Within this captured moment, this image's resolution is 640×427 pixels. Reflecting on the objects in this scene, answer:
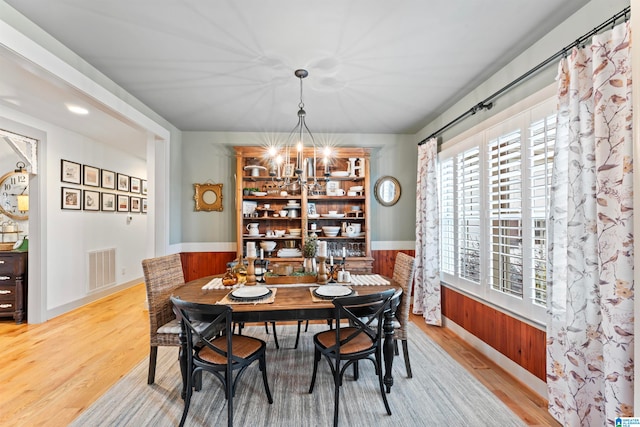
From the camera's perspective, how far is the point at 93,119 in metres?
3.80

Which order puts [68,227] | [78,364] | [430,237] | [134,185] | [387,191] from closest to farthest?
[78,364], [430,237], [68,227], [387,191], [134,185]

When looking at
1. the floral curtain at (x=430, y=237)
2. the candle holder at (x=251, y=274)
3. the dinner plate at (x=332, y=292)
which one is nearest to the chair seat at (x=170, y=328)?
the candle holder at (x=251, y=274)

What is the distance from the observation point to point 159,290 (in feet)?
7.79

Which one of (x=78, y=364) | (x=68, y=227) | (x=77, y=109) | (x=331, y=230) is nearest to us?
(x=78, y=364)

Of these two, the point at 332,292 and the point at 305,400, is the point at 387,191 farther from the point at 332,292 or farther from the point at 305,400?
the point at 305,400

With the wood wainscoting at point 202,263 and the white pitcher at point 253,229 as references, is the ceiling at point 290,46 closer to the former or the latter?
the white pitcher at point 253,229

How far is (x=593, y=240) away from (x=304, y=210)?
321 cm

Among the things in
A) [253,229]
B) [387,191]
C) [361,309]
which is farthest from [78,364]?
[387,191]

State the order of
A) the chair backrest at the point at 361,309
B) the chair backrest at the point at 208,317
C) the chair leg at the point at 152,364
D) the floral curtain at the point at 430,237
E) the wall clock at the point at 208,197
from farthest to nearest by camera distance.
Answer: the wall clock at the point at 208,197 → the floral curtain at the point at 430,237 → the chair leg at the point at 152,364 → the chair backrest at the point at 361,309 → the chair backrest at the point at 208,317

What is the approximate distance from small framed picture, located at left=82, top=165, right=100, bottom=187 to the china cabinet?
246cm

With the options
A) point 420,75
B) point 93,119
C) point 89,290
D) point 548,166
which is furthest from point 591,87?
point 89,290

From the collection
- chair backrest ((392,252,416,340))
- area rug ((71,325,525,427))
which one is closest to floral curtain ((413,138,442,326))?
area rug ((71,325,525,427))

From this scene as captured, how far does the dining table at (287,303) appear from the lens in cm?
198

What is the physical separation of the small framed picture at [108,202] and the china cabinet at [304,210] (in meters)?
2.54
